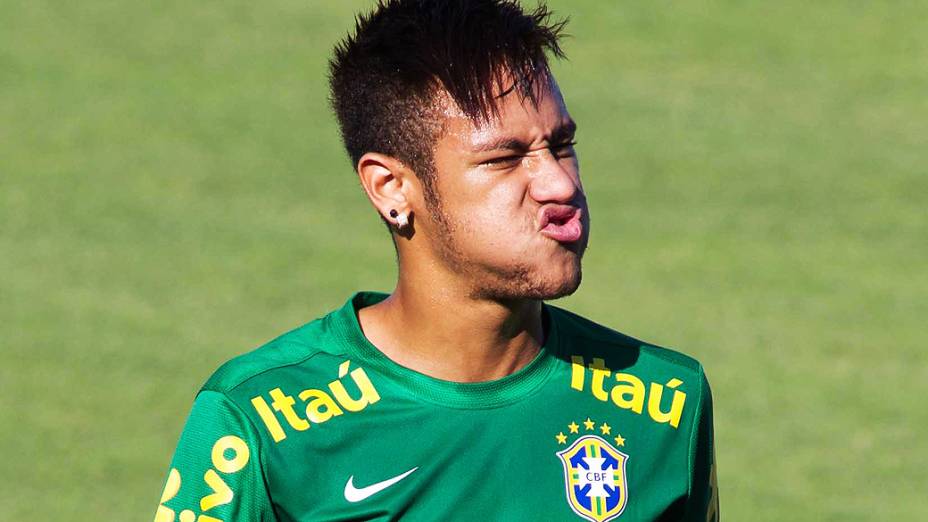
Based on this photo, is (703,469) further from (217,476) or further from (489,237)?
(217,476)

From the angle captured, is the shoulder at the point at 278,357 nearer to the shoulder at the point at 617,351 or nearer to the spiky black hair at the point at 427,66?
the spiky black hair at the point at 427,66

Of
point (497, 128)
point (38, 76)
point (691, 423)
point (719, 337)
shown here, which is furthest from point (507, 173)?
point (38, 76)

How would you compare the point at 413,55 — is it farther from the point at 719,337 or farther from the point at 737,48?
the point at 737,48

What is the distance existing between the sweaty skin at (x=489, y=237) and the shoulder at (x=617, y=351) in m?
0.23

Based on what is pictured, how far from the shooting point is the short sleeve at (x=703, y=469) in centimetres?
452

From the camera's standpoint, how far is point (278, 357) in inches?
172

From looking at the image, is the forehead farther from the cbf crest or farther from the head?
the cbf crest

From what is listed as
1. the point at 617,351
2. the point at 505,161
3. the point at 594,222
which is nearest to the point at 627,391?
the point at 617,351

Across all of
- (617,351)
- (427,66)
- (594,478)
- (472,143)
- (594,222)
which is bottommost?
(594,478)

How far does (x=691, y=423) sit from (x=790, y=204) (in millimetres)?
8617

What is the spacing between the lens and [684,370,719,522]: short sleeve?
14.8 feet

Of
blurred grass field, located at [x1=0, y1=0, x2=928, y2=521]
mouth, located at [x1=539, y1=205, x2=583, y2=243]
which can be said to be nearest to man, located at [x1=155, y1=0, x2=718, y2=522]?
mouth, located at [x1=539, y1=205, x2=583, y2=243]

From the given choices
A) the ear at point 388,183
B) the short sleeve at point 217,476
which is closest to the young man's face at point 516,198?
the ear at point 388,183

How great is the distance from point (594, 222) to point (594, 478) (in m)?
8.22
